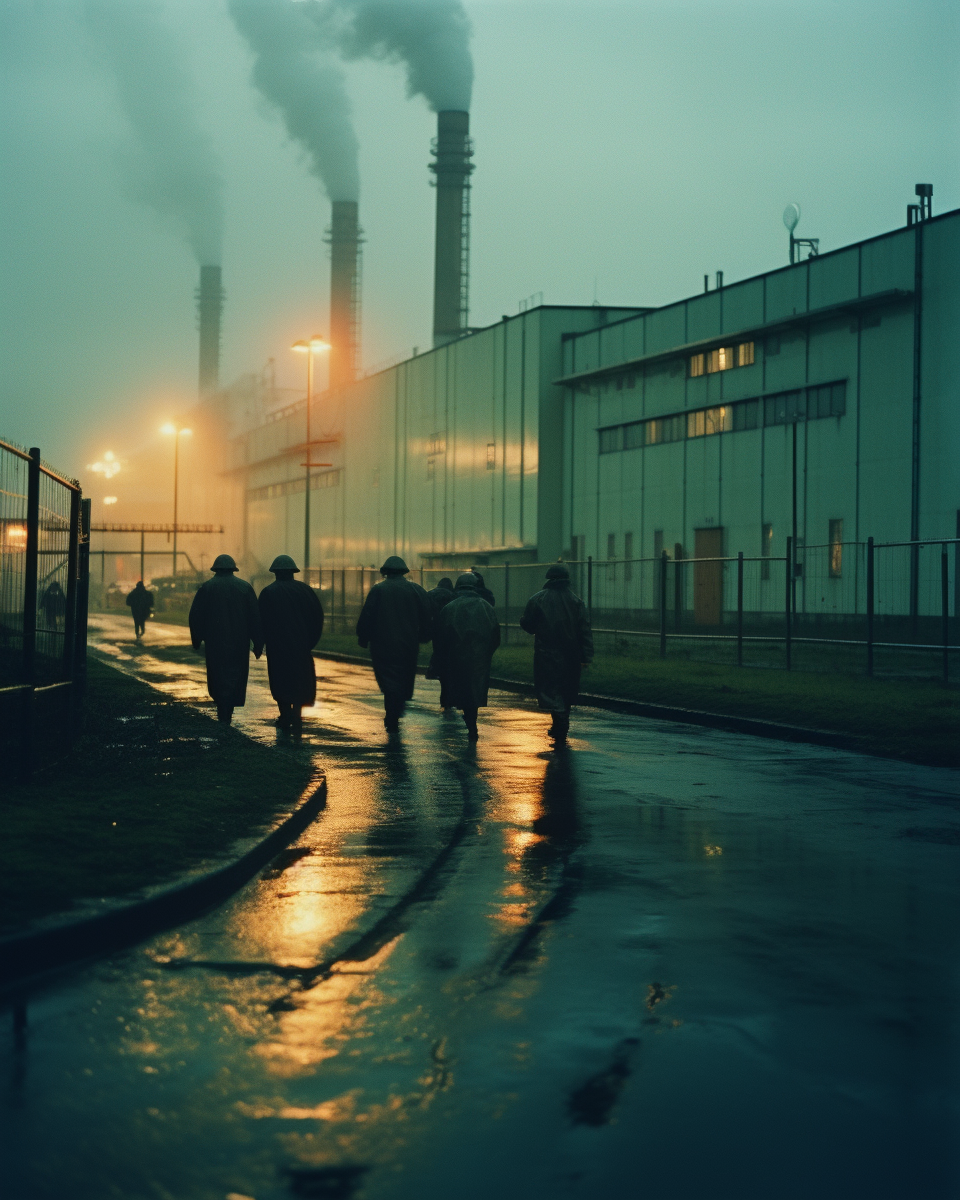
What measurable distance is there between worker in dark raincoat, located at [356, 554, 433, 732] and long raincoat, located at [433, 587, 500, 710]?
248mm

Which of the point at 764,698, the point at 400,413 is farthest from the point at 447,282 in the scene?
the point at 764,698

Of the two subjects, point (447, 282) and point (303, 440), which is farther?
point (303, 440)

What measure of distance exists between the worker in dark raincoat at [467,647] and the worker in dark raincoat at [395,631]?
0.25 m

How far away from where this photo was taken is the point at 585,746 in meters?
14.5

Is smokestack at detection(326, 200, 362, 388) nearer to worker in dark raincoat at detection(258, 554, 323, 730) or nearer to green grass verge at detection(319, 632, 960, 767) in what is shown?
green grass verge at detection(319, 632, 960, 767)

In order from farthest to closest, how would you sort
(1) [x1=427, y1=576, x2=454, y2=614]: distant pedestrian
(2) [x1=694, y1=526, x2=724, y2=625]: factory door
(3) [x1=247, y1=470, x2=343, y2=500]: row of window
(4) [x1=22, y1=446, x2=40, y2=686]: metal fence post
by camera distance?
(3) [x1=247, y1=470, x2=343, y2=500]: row of window < (2) [x1=694, y1=526, x2=724, y2=625]: factory door < (1) [x1=427, y1=576, x2=454, y2=614]: distant pedestrian < (4) [x1=22, y1=446, x2=40, y2=686]: metal fence post

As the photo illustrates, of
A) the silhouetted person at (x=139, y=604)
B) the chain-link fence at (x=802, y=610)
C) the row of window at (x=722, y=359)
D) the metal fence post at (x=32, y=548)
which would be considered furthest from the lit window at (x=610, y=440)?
the metal fence post at (x=32, y=548)

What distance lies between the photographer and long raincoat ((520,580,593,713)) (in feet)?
47.0

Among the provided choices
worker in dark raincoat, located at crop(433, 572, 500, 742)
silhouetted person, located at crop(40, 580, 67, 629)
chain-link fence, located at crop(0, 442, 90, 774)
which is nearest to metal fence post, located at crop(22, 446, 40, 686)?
chain-link fence, located at crop(0, 442, 90, 774)

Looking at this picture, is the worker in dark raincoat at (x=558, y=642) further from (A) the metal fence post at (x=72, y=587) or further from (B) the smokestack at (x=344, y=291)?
(B) the smokestack at (x=344, y=291)

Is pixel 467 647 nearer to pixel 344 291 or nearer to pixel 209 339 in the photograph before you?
pixel 344 291

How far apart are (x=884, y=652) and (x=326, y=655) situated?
13.8 meters

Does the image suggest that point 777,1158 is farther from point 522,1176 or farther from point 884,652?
point 884,652

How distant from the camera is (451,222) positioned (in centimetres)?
5634
